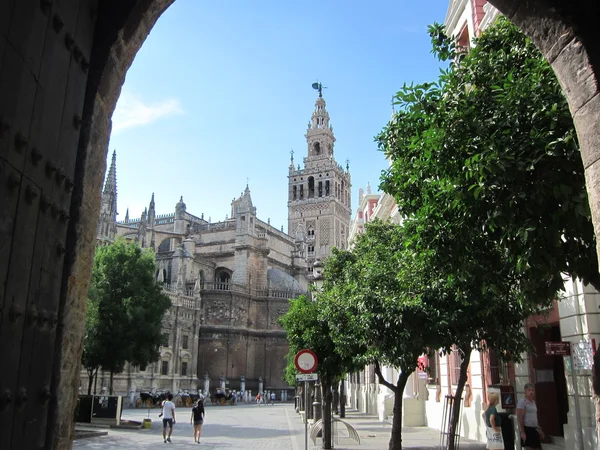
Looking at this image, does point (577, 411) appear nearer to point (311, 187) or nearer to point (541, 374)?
point (541, 374)

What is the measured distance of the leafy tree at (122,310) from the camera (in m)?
22.7

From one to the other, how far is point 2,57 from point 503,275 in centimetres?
730

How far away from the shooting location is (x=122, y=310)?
23.4m

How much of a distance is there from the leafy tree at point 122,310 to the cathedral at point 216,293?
15.6m

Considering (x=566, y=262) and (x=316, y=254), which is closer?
(x=566, y=262)

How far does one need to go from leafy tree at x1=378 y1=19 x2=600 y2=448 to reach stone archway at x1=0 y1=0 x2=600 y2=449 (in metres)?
2.58

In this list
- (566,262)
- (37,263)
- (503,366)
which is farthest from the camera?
(503,366)

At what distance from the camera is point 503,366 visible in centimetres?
1426

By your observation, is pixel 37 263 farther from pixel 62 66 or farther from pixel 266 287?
pixel 266 287

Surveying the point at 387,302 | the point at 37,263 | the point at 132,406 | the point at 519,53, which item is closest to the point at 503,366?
the point at 387,302

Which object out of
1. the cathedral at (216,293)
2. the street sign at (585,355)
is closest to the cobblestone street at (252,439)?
the street sign at (585,355)

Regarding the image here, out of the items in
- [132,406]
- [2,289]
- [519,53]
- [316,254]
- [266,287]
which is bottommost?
[132,406]

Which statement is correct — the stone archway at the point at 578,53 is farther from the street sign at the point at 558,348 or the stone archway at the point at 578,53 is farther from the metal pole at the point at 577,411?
the metal pole at the point at 577,411

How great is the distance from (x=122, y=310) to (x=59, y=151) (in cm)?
2150
